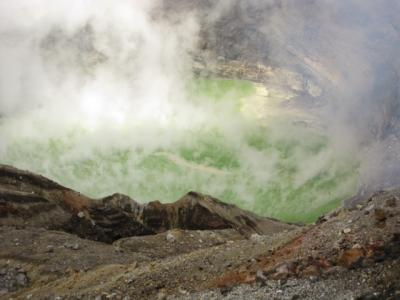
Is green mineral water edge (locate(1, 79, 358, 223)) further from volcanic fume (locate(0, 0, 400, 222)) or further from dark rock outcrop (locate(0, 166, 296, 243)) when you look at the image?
dark rock outcrop (locate(0, 166, 296, 243))

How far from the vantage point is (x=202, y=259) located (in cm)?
3484

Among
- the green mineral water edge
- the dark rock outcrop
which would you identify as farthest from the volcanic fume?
the dark rock outcrop

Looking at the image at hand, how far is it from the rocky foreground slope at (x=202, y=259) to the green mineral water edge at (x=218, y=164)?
8946cm

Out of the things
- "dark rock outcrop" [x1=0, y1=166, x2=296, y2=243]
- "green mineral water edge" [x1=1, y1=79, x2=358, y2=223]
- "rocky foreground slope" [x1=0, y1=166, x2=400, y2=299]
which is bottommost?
"rocky foreground slope" [x1=0, y1=166, x2=400, y2=299]

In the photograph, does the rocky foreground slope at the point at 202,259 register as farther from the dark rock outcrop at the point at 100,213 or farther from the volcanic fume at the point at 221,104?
the volcanic fume at the point at 221,104

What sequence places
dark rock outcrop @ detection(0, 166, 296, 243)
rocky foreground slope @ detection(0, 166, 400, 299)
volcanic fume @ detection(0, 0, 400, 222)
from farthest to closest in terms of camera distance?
volcanic fume @ detection(0, 0, 400, 222) < dark rock outcrop @ detection(0, 166, 296, 243) < rocky foreground slope @ detection(0, 166, 400, 299)

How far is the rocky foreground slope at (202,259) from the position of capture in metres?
26.1

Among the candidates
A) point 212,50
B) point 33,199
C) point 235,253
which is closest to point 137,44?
point 212,50

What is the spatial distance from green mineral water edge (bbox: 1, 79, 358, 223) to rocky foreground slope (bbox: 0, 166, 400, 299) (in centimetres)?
8946

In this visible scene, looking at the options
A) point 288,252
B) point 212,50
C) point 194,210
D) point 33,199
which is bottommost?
point 288,252

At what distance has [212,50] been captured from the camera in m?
173

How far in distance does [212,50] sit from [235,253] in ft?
464

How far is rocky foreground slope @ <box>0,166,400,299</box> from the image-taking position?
26.1 m

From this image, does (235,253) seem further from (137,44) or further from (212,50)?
(137,44)
